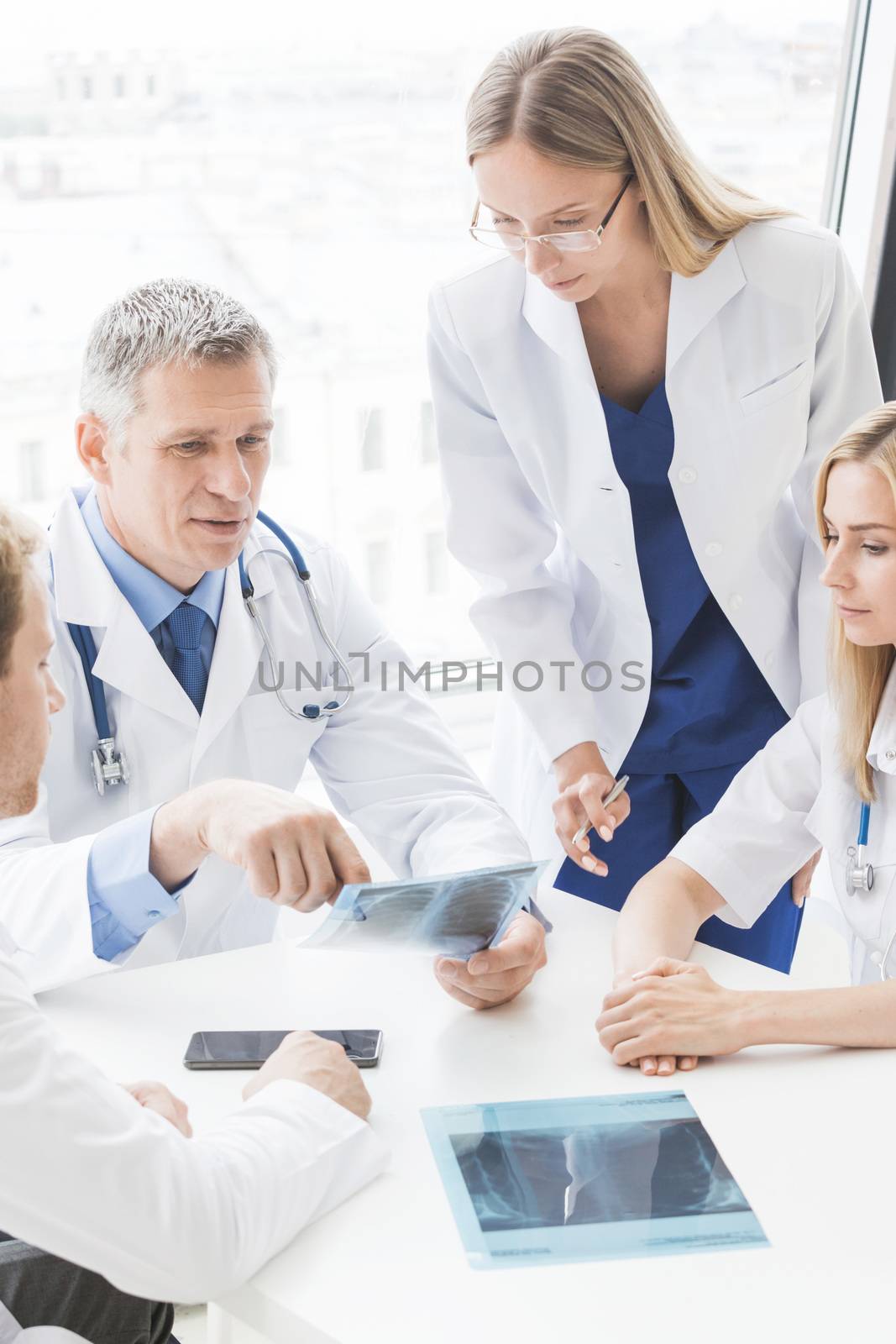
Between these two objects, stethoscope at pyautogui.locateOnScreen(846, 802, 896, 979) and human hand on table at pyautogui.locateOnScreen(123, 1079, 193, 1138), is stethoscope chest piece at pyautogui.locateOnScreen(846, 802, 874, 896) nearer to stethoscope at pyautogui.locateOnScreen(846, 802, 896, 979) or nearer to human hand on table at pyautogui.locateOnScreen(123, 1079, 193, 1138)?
stethoscope at pyautogui.locateOnScreen(846, 802, 896, 979)

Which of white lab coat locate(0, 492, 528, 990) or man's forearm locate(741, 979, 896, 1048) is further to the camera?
white lab coat locate(0, 492, 528, 990)

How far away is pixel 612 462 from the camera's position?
1.68 meters

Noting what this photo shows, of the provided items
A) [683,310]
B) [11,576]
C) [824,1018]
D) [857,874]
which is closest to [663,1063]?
[824,1018]

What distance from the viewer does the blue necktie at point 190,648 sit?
1.58 metres

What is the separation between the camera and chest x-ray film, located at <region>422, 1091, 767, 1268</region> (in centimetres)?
93

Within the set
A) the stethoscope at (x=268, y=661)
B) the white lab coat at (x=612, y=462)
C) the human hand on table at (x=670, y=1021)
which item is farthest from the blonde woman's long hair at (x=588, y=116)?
the human hand on table at (x=670, y=1021)

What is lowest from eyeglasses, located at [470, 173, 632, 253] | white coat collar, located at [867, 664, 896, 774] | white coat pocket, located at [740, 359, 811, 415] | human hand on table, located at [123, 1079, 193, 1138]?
human hand on table, located at [123, 1079, 193, 1138]

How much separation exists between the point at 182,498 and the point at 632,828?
0.75 m

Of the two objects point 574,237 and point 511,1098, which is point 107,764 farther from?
point 574,237

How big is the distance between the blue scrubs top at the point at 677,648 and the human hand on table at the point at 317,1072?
803 mm

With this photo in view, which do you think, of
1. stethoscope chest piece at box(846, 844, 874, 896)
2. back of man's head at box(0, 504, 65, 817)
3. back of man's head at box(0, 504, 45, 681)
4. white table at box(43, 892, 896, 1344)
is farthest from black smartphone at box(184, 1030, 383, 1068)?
stethoscope chest piece at box(846, 844, 874, 896)

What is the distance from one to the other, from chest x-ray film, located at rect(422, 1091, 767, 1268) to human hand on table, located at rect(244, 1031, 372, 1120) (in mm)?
65

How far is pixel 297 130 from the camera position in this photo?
7.50ft

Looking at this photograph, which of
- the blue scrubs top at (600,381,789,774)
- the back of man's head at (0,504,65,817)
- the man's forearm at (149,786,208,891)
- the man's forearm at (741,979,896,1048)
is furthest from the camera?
the blue scrubs top at (600,381,789,774)
